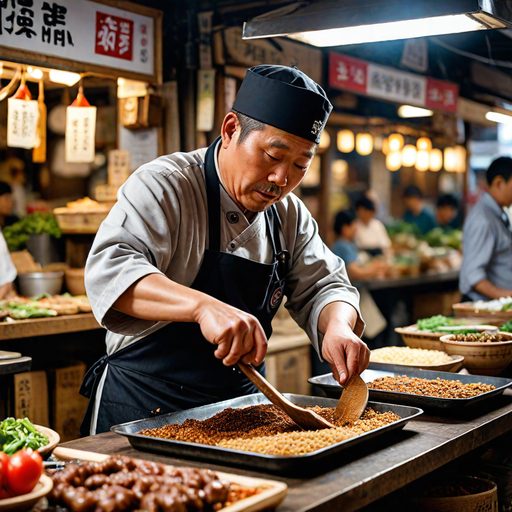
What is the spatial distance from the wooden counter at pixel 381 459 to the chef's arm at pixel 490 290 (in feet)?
11.4

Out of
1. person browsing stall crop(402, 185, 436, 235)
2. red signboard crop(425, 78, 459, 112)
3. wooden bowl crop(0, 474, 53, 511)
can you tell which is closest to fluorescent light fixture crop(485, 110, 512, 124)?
red signboard crop(425, 78, 459, 112)

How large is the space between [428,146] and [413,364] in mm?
9254

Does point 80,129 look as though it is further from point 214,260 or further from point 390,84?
point 390,84

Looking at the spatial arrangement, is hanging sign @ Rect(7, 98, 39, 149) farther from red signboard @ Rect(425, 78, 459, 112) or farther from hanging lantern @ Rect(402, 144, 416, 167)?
hanging lantern @ Rect(402, 144, 416, 167)

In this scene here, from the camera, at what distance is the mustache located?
2984 mm

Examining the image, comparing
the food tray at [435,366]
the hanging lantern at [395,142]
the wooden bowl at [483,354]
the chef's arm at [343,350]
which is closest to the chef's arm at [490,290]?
the wooden bowl at [483,354]

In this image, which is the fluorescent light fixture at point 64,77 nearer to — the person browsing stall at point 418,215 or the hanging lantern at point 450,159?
the hanging lantern at point 450,159

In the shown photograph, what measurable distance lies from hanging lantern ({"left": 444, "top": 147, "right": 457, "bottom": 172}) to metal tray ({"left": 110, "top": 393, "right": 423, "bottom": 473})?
10912 mm

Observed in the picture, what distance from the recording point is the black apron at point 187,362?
10.2 ft

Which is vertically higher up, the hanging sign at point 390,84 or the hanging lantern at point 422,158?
the hanging sign at point 390,84

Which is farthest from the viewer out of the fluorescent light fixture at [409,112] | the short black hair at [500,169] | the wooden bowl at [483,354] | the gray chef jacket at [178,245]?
the fluorescent light fixture at [409,112]

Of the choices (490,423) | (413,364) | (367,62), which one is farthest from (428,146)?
(490,423)

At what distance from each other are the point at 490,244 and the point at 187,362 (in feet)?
14.5

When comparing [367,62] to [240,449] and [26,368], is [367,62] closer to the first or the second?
[26,368]
